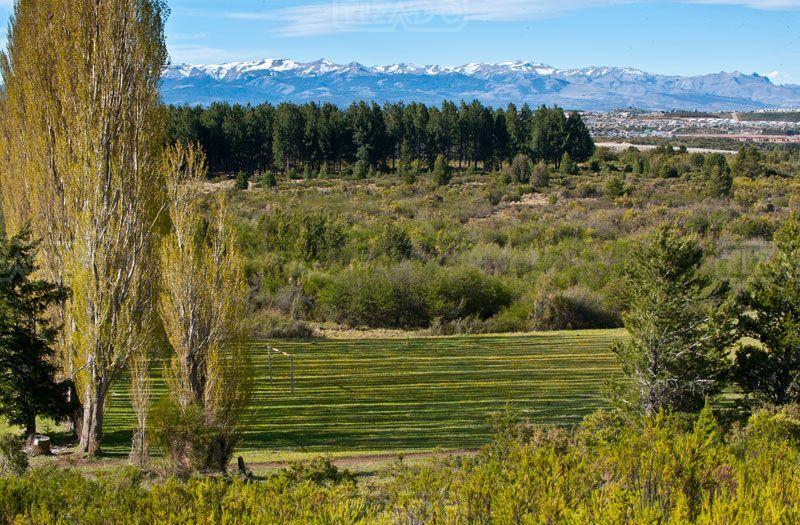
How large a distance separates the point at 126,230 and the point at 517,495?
8.22 metres

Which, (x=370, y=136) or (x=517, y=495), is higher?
(x=370, y=136)

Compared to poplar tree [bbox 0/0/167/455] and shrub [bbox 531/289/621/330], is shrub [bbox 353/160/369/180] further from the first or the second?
poplar tree [bbox 0/0/167/455]

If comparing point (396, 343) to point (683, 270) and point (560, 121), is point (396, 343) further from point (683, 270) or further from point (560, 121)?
point (560, 121)

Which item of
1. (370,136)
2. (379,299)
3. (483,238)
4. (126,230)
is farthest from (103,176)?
(370,136)

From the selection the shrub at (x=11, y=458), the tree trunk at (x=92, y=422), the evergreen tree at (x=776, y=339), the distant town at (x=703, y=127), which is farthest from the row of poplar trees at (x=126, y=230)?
the distant town at (x=703, y=127)

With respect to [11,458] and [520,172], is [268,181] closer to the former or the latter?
[520,172]

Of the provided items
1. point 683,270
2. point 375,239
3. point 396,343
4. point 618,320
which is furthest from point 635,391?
point 375,239

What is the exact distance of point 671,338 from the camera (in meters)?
11.8

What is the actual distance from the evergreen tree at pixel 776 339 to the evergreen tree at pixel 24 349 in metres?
11.1

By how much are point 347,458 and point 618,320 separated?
57.1ft

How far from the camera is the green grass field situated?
42.7ft

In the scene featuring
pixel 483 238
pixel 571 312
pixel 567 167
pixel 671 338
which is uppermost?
pixel 567 167

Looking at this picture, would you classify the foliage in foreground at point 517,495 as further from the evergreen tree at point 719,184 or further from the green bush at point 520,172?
the green bush at point 520,172

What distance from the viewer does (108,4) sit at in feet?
39.9
